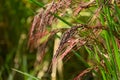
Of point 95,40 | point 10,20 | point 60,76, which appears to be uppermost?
point 95,40

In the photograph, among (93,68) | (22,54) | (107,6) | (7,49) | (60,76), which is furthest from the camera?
(7,49)

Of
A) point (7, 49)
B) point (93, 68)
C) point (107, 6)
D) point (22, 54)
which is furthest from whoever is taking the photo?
point (7, 49)

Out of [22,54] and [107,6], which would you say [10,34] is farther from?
[107,6]

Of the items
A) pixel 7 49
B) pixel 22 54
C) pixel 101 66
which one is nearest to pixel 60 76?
pixel 22 54

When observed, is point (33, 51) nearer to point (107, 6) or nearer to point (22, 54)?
point (22, 54)

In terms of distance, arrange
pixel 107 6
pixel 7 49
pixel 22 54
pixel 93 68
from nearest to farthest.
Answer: pixel 107 6 → pixel 93 68 → pixel 22 54 → pixel 7 49

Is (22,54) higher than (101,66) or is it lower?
lower

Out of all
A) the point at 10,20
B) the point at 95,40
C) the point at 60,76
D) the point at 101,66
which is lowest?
the point at 60,76

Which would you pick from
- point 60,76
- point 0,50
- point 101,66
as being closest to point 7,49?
point 0,50

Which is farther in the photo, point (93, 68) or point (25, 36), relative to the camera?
point (25, 36)

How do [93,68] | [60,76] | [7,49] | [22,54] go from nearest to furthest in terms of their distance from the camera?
1. [93,68]
2. [60,76]
3. [22,54]
4. [7,49]
